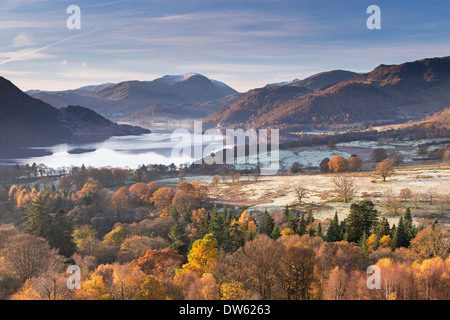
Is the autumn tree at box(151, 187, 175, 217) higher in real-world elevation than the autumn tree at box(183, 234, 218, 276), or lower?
lower

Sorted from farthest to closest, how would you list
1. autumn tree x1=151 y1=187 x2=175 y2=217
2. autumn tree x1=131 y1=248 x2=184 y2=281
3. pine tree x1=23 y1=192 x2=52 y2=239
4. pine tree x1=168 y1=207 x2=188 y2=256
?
1. autumn tree x1=151 y1=187 x2=175 y2=217
2. pine tree x1=23 y1=192 x2=52 y2=239
3. pine tree x1=168 y1=207 x2=188 y2=256
4. autumn tree x1=131 y1=248 x2=184 y2=281

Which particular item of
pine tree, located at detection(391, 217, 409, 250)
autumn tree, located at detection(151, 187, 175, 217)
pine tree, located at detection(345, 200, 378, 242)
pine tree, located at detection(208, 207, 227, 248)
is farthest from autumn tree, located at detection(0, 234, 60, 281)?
autumn tree, located at detection(151, 187, 175, 217)

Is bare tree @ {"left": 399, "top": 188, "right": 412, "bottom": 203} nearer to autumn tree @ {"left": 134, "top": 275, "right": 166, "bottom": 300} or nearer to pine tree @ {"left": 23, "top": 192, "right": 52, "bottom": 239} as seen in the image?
autumn tree @ {"left": 134, "top": 275, "right": 166, "bottom": 300}

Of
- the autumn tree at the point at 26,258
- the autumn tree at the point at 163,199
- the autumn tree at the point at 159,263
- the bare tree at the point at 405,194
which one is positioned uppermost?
the bare tree at the point at 405,194

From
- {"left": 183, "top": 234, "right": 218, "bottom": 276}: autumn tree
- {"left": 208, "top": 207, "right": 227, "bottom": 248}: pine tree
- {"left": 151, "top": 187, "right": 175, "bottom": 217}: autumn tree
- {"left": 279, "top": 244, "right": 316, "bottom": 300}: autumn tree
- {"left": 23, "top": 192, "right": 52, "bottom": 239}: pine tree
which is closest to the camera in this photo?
{"left": 279, "top": 244, "right": 316, "bottom": 300}: autumn tree

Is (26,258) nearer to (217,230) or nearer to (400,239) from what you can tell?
(217,230)

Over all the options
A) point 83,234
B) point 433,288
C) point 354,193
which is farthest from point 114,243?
point 354,193

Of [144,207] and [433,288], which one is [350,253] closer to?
[433,288]

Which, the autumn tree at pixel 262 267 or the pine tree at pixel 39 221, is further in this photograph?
the pine tree at pixel 39 221

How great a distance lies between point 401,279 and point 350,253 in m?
9.58

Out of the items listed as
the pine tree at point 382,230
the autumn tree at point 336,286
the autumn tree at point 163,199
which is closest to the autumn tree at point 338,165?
the autumn tree at point 163,199

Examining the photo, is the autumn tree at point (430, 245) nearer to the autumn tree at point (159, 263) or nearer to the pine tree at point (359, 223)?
the pine tree at point (359, 223)

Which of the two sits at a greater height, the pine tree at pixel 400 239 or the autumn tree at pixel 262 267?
the autumn tree at pixel 262 267

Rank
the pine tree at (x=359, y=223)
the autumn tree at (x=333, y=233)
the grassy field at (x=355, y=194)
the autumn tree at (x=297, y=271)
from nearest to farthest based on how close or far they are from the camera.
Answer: the autumn tree at (x=297, y=271)
the autumn tree at (x=333, y=233)
the pine tree at (x=359, y=223)
the grassy field at (x=355, y=194)
